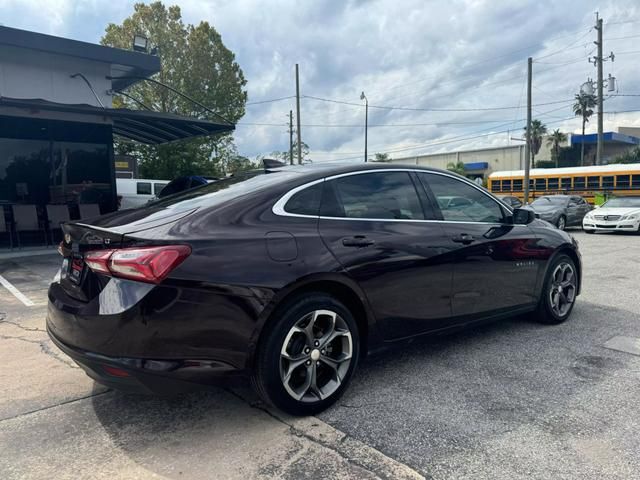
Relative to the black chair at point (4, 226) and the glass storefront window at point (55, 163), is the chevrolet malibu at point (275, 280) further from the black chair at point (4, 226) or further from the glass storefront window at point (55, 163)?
the glass storefront window at point (55, 163)

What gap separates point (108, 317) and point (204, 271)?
542 mm

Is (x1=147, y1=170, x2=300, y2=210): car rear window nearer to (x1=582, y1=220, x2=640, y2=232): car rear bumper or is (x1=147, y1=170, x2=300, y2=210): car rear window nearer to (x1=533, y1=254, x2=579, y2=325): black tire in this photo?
(x1=533, y1=254, x2=579, y2=325): black tire

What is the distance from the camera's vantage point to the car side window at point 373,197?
321 centimetres

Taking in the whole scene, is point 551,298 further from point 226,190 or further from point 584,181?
point 584,181

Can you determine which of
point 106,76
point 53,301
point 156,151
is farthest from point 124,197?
point 53,301

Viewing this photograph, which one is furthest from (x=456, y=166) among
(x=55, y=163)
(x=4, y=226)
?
(x=4, y=226)

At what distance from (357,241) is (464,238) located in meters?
1.12

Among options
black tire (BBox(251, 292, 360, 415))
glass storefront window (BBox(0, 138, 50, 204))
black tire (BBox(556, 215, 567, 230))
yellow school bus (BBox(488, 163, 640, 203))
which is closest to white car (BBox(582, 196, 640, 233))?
black tire (BBox(556, 215, 567, 230))

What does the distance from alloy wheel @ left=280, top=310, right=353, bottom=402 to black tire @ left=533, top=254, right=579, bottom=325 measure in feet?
8.43

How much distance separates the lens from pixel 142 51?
39.3ft

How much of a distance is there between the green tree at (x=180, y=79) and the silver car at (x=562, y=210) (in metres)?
15.8

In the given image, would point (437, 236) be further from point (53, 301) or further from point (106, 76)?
point (106, 76)

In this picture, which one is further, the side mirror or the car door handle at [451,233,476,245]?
the side mirror

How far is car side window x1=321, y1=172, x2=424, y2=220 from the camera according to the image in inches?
126
